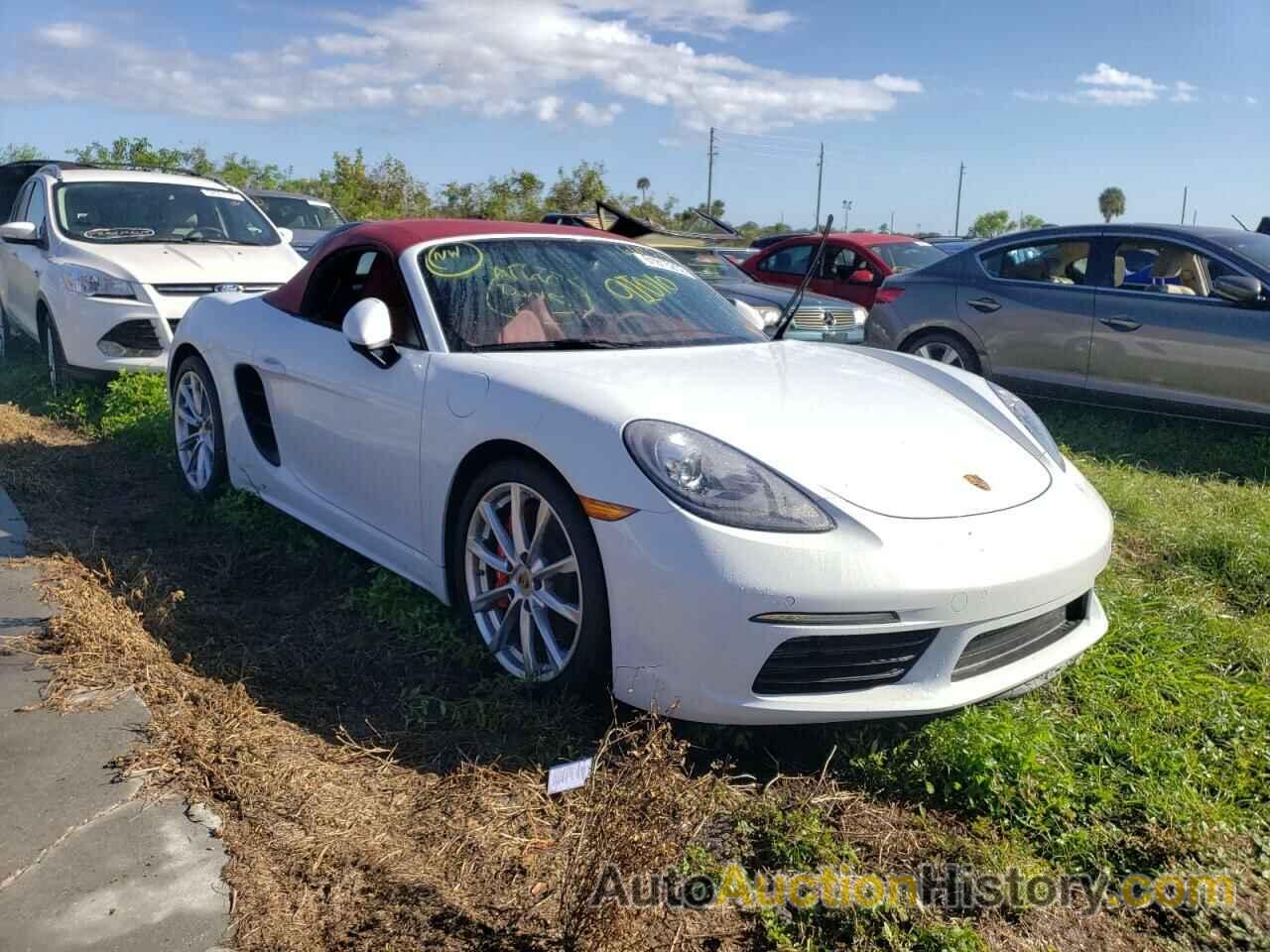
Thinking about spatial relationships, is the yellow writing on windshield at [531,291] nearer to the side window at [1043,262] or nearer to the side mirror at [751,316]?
the side mirror at [751,316]

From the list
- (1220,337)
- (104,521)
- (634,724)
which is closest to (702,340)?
(634,724)

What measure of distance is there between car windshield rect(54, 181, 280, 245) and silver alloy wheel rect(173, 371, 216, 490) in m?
3.09

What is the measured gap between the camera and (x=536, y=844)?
8.61 ft

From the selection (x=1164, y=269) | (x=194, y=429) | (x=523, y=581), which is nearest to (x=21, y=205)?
(x=194, y=429)

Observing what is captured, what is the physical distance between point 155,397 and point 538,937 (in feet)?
18.7

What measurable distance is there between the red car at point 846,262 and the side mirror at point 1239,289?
4473 millimetres

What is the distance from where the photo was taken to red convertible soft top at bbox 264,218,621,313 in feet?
13.6

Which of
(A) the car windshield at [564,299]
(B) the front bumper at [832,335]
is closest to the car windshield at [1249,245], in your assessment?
(B) the front bumper at [832,335]

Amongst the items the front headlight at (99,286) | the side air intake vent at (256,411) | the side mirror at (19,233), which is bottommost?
the side air intake vent at (256,411)

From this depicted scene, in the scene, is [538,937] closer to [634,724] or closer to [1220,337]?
[634,724]

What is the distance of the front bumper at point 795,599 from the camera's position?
8.98 feet

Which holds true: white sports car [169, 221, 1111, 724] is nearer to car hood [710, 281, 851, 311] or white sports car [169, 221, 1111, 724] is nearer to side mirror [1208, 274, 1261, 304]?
side mirror [1208, 274, 1261, 304]

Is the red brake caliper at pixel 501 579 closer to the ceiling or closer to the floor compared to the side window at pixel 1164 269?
closer to the floor

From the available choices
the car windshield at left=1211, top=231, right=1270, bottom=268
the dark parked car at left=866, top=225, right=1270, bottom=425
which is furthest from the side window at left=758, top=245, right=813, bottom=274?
the car windshield at left=1211, top=231, right=1270, bottom=268
